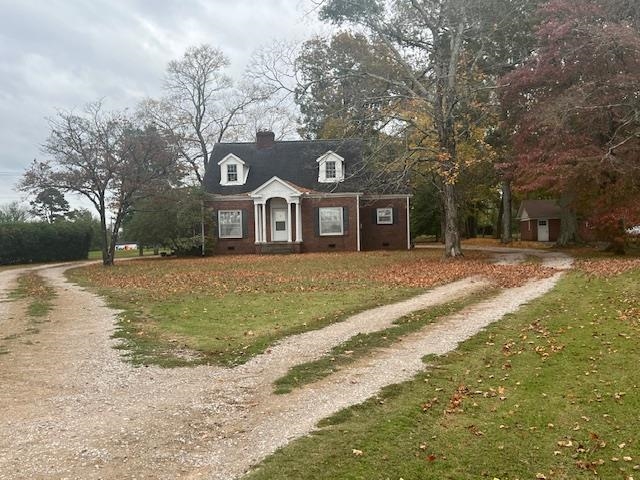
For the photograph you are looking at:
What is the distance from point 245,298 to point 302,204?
18.9 metres

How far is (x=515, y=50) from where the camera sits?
83.3ft

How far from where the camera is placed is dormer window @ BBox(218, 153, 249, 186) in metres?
32.3

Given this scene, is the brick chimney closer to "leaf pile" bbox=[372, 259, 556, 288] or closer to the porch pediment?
the porch pediment

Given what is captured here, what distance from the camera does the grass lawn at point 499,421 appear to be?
12.9 ft

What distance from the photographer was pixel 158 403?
17.8 feet

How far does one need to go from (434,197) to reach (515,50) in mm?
19182

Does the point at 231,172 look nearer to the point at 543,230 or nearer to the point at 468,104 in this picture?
the point at 468,104

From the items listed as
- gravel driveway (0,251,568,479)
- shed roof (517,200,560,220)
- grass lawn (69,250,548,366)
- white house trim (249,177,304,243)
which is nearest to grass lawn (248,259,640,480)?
gravel driveway (0,251,568,479)

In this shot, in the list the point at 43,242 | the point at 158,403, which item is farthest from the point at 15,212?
the point at 158,403

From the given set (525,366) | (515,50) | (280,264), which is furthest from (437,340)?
(515,50)

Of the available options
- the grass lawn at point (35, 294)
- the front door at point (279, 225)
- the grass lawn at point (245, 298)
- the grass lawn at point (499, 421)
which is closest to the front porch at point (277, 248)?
the front door at point (279, 225)

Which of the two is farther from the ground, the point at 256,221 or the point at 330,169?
the point at 330,169

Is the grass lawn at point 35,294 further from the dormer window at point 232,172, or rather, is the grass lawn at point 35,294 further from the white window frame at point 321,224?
the white window frame at point 321,224

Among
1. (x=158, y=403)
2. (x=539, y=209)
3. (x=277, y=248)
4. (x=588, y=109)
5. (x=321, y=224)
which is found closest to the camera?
(x=158, y=403)
